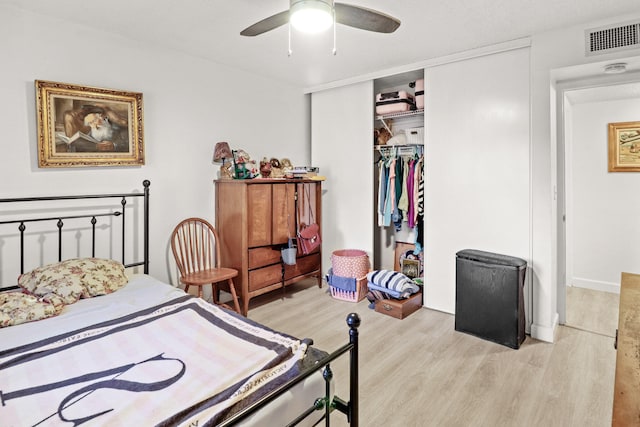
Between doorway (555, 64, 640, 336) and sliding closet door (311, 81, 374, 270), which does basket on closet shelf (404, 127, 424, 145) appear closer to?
sliding closet door (311, 81, 374, 270)

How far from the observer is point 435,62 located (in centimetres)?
353

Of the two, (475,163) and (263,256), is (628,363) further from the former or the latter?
(263,256)

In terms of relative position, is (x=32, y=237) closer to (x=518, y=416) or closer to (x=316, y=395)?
(x=316, y=395)

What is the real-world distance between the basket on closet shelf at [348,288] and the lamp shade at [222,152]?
5.69 ft

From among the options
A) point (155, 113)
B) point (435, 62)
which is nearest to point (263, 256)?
point (155, 113)

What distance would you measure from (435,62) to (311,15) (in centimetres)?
212

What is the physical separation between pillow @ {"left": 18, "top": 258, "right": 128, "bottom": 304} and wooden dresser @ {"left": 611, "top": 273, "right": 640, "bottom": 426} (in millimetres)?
2594

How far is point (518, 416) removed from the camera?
2.07m

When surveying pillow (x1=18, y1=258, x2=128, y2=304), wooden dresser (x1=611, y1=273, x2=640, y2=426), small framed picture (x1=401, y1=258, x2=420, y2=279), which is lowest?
small framed picture (x1=401, y1=258, x2=420, y2=279)

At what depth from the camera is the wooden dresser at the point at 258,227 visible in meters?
3.50

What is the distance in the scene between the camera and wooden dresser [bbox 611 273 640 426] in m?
0.96

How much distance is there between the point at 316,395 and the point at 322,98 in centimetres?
379

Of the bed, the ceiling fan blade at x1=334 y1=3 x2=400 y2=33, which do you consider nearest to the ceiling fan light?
the ceiling fan blade at x1=334 y1=3 x2=400 y2=33

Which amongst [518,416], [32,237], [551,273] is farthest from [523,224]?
[32,237]
